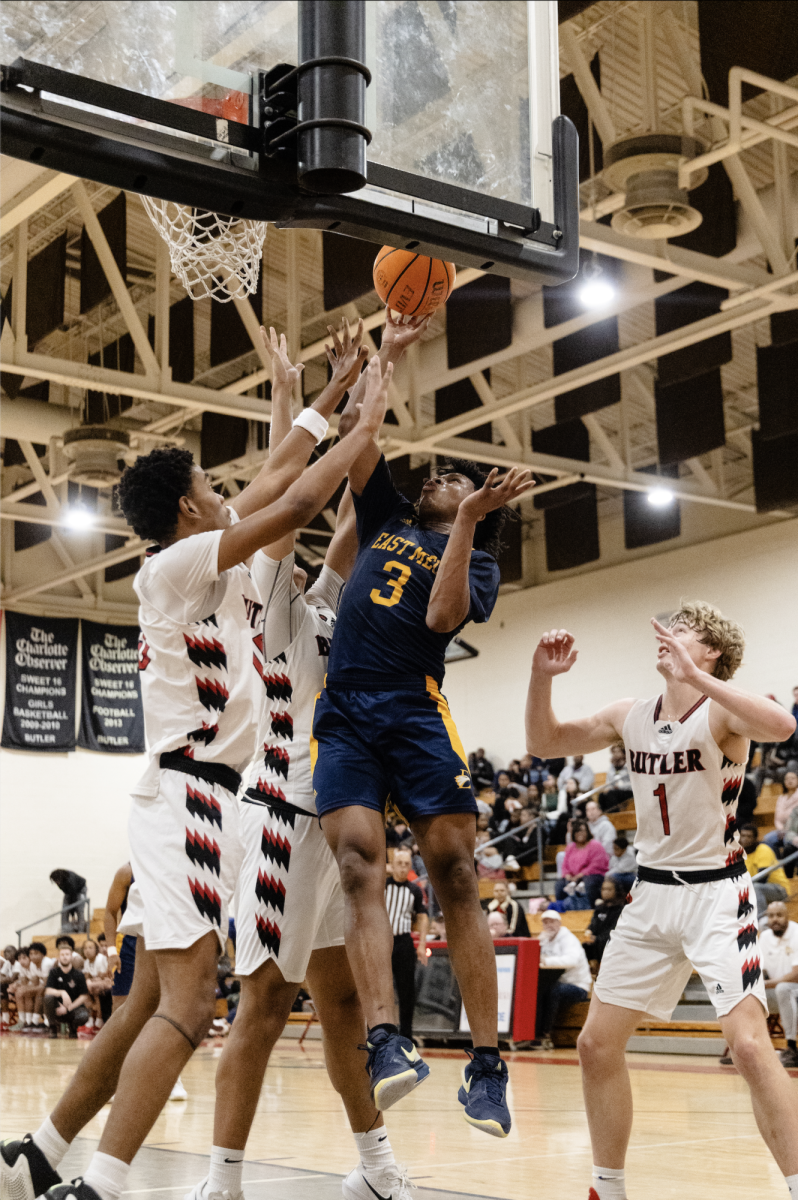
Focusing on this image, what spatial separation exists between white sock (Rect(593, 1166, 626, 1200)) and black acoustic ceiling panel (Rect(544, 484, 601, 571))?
15.3 metres

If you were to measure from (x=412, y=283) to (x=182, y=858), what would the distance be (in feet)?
7.31

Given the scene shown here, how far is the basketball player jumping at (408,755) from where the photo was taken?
3.74m

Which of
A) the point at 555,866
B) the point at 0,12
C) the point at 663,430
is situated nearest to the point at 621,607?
the point at 555,866

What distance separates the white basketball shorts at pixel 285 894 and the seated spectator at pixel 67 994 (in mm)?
15166

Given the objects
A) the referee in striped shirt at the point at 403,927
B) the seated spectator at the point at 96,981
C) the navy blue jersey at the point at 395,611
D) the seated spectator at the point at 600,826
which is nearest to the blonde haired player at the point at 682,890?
the navy blue jersey at the point at 395,611

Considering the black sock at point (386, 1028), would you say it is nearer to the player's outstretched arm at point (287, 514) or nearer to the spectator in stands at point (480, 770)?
the player's outstretched arm at point (287, 514)

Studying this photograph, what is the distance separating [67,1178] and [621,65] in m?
11.8

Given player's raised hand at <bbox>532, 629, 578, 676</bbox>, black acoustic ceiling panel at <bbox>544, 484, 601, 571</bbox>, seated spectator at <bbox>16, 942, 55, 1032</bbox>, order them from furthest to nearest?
seated spectator at <bbox>16, 942, 55, 1032</bbox>, black acoustic ceiling panel at <bbox>544, 484, 601, 571</bbox>, player's raised hand at <bbox>532, 629, 578, 676</bbox>

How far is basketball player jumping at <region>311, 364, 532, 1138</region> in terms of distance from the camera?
374cm

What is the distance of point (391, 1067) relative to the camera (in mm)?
3383

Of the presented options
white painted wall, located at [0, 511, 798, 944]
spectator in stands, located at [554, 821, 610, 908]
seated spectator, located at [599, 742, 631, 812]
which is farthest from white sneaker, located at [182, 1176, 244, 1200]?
white painted wall, located at [0, 511, 798, 944]

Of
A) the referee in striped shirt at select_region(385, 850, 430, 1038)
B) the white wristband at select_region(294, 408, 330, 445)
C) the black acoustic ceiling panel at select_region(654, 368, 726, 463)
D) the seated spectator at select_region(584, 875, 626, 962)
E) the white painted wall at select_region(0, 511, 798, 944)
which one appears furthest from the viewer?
the white painted wall at select_region(0, 511, 798, 944)

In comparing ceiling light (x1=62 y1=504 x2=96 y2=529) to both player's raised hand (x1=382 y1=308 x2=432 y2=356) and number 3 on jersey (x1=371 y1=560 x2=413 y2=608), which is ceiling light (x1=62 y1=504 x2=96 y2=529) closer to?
player's raised hand (x1=382 y1=308 x2=432 y2=356)

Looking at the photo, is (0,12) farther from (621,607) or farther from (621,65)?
(621,607)
